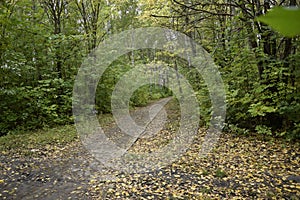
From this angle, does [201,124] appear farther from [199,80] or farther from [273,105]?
[273,105]

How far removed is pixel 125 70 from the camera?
14.2 meters

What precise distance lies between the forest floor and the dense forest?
977 millimetres

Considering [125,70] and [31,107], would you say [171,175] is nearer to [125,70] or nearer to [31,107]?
[31,107]

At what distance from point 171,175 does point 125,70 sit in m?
10.3

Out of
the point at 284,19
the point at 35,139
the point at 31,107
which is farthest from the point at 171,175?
the point at 31,107

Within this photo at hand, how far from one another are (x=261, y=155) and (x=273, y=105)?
5.41 feet

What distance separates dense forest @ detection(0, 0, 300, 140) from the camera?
614 centimetres

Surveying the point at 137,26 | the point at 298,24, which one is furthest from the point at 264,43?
the point at 137,26

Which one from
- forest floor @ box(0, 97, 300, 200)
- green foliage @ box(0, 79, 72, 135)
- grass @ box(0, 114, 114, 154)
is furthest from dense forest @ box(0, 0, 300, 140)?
forest floor @ box(0, 97, 300, 200)

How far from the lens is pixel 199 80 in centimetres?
942

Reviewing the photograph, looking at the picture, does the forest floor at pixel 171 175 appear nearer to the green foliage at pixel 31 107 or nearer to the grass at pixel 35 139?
the grass at pixel 35 139

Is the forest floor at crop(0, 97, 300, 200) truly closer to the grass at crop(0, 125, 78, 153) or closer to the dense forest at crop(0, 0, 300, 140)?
Answer: the grass at crop(0, 125, 78, 153)

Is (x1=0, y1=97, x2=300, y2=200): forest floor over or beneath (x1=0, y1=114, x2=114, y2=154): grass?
beneath

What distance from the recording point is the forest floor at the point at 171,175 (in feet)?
12.8
